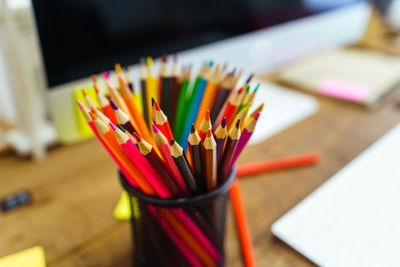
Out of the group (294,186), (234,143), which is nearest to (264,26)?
(294,186)

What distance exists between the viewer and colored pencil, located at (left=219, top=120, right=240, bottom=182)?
240 mm

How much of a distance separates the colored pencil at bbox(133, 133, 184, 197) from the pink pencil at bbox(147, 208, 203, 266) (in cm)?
2

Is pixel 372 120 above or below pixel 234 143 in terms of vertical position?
below

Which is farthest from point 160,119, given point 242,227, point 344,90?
point 344,90

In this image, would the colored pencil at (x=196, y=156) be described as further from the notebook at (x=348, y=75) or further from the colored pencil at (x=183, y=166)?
the notebook at (x=348, y=75)

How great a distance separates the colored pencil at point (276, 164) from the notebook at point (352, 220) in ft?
0.17

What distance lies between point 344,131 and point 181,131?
33cm

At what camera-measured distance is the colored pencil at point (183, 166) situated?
8.9 inches

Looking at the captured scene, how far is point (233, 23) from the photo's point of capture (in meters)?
0.55

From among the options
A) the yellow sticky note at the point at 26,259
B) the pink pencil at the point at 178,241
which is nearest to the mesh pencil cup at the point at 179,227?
the pink pencil at the point at 178,241

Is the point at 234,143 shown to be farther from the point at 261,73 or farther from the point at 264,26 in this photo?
the point at 261,73

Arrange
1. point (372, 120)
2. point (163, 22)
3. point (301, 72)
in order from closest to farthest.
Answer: point (163, 22) → point (372, 120) → point (301, 72)

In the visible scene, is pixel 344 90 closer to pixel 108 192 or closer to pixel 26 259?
pixel 108 192

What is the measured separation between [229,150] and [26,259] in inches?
9.3
